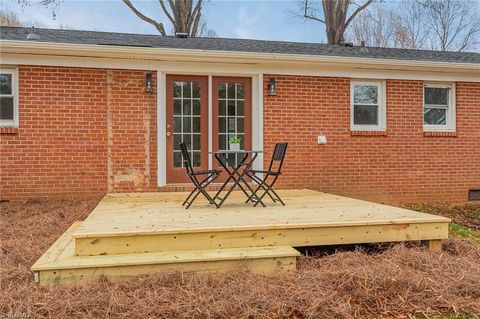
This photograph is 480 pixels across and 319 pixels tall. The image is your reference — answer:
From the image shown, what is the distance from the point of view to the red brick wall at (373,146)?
273 inches

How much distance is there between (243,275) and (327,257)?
3.13ft

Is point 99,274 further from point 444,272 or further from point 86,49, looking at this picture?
point 86,49

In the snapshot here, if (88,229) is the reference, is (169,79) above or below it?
above

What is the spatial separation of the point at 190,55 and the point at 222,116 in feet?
3.85

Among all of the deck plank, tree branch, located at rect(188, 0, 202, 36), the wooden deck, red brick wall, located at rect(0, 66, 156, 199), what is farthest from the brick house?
tree branch, located at rect(188, 0, 202, 36)

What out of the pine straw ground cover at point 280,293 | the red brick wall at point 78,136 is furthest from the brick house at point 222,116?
the pine straw ground cover at point 280,293

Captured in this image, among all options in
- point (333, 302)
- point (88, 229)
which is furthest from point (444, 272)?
point (88, 229)

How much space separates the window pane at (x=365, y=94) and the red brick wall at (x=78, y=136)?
3.62 m

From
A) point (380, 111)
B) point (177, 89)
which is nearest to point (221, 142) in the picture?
point (177, 89)

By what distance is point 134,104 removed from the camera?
641 centimetres

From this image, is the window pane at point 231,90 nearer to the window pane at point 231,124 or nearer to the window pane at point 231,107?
the window pane at point 231,107

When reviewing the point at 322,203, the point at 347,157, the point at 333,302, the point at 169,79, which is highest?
the point at 169,79

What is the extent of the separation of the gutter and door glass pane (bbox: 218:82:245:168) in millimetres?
533

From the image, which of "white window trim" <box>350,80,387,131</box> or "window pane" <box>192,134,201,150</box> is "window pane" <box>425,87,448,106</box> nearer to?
"white window trim" <box>350,80,387,131</box>
